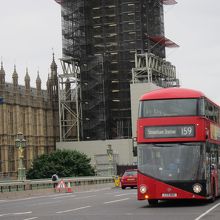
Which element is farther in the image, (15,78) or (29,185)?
(15,78)

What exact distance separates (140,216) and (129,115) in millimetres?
80971

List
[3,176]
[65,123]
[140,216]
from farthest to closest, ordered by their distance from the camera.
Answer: [65,123], [3,176], [140,216]

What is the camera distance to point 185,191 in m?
21.1

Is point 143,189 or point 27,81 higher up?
point 27,81

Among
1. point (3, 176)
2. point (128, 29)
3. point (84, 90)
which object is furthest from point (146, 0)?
point (3, 176)

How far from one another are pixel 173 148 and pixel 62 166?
2507 inches

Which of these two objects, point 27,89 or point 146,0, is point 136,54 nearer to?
point 146,0

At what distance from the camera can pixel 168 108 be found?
69.9ft

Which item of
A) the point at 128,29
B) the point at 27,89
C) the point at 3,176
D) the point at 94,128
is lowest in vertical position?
the point at 3,176

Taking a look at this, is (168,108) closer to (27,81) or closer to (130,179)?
(130,179)

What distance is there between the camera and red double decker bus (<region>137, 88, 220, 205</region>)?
21.0m

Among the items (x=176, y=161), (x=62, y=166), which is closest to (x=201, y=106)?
(x=176, y=161)

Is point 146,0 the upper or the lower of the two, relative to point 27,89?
upper

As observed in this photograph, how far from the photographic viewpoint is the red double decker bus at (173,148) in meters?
21.0
